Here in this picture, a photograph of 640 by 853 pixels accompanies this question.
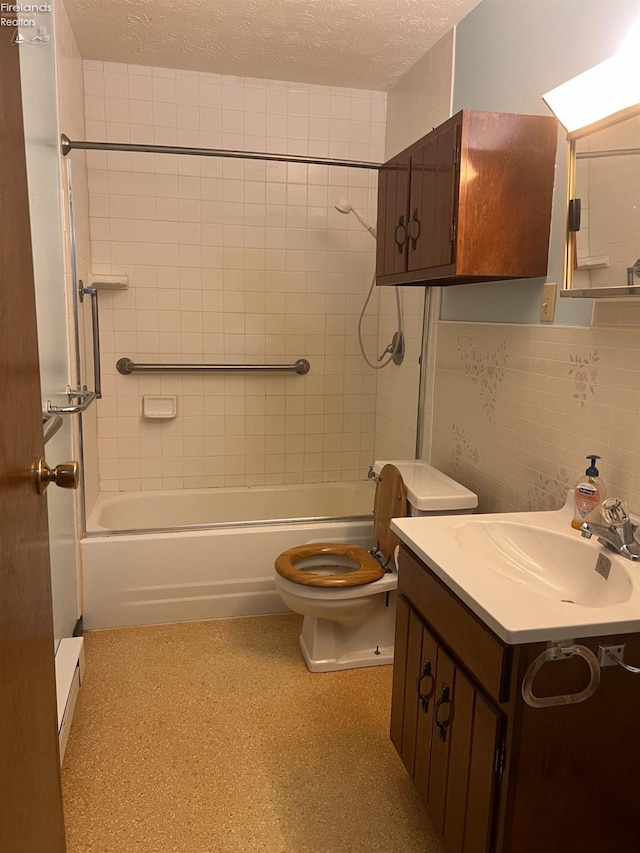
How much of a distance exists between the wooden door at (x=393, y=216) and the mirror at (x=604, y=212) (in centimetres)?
A: 74

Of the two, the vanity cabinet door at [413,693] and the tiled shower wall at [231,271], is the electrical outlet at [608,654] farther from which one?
the tiled shower wall at [231,271]

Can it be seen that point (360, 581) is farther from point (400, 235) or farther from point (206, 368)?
point (206, 368)

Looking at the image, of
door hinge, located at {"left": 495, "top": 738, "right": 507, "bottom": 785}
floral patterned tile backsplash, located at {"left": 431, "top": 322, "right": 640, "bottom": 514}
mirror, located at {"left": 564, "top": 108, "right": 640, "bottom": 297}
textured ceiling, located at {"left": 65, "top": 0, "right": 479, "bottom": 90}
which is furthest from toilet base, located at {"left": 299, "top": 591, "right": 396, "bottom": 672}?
textured ceiling, located at {"left": 65, "top": 0, "right": 479, "bottom": 90}

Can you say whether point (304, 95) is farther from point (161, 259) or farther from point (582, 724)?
point (582, 724)

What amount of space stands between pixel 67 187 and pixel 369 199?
5.19 ft

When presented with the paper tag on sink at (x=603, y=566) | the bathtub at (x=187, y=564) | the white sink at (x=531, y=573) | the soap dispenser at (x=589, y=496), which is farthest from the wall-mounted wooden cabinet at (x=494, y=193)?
the bathtub at (x=187, y=564)

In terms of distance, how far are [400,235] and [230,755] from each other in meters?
1.87

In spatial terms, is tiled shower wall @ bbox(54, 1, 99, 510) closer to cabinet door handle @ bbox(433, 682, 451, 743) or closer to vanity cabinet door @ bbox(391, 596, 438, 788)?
vanity cabinet door @ bbox(391, 596, 438, 788)

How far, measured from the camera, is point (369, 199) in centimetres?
329

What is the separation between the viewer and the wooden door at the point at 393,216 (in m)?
2.22

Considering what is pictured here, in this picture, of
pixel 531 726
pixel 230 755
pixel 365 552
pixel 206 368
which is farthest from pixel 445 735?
pixel 206 368

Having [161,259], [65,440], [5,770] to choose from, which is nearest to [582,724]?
[5,770]

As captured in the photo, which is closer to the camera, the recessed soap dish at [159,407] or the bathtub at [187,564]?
the bathtub at [187,564]

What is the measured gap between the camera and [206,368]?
3.20 m
